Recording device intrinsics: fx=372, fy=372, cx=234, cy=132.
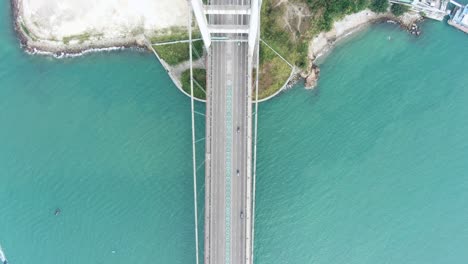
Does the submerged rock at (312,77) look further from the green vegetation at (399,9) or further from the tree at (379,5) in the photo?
the green vegetation at (399,9)

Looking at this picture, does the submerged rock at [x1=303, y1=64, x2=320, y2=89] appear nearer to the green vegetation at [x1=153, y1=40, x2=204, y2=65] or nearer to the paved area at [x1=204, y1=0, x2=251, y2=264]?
the paved area at [x1=204, y1=0, x2=251, y2=264]

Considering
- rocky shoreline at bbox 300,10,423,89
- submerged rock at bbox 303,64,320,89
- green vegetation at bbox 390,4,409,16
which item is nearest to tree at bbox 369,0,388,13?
rocky shoreline at bbox 300,10,423,89

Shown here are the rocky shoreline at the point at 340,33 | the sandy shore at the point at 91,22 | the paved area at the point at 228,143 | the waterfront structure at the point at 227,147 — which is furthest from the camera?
the rocky shoreline at the point at 340,33

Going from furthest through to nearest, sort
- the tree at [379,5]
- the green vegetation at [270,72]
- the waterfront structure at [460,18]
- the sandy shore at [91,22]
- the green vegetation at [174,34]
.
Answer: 1. the waterfront structure at [460,18]
2. the tree at [379,5]
3. the sandy shore at [91,22]
4. the green vegetation at [174,34]
5. the green vegetation at [270,72]

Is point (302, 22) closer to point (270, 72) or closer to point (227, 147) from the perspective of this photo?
point (270, 72)

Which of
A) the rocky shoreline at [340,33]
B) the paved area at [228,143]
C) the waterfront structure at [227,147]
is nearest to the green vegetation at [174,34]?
the waterfront structure at [227,147]

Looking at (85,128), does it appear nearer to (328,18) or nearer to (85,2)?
(85,2)

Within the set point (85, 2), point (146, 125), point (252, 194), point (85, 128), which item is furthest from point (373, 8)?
point (85, 128)
